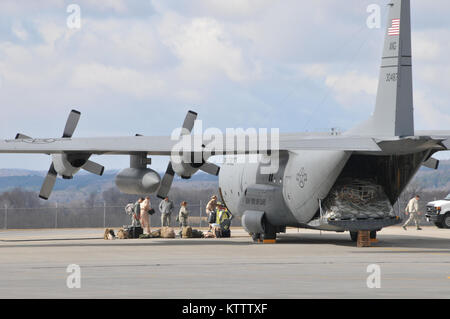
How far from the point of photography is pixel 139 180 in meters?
31.1

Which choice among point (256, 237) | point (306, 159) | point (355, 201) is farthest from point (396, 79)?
point (256, 237)

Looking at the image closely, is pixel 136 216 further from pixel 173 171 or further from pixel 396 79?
pixel 396 79

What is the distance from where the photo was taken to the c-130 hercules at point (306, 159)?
86.1 feet

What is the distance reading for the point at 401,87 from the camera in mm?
26484

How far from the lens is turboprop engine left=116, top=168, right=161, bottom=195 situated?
30938 mm

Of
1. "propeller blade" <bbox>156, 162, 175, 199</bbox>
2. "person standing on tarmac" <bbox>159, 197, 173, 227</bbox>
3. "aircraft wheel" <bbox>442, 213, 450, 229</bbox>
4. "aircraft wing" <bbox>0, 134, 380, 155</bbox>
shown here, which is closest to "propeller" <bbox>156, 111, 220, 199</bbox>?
"propeller blade" <bbox>156, 162, 175, 199</bbox>

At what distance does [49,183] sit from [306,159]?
9925mm

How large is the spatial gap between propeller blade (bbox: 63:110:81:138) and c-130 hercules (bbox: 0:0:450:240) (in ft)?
0.13

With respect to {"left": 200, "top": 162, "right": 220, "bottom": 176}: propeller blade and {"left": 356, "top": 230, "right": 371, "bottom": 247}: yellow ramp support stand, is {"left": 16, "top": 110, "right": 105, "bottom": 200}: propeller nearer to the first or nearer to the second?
{"left": 200, "top": 162, "right": 220, "bottom": 176}: propeller blade

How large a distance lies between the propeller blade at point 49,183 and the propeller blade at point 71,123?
1561 millimetres
